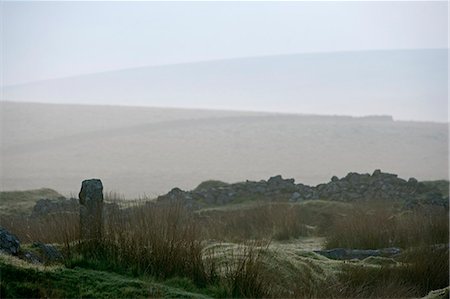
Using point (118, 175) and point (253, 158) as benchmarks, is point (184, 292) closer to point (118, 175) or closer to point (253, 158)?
point (118, 175)

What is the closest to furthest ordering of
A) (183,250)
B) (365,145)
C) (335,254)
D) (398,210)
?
(183,250), (335,254), (398,210), (365,145)

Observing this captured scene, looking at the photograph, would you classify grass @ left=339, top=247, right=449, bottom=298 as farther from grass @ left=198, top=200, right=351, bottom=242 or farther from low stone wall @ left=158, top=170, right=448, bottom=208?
low stone wall @ left=158, top=170, right=448, bottom=208

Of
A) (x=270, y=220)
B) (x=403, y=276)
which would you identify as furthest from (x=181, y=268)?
(x=270, y=220)

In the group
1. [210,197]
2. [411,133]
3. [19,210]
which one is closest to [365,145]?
[411,133]

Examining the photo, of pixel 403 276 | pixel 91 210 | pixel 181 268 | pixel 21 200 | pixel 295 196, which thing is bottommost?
pixel 403 276

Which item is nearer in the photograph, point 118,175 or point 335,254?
point 335,254

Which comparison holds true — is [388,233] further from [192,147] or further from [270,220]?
[192,147]

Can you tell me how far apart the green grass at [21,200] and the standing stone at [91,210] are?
36.7 ft

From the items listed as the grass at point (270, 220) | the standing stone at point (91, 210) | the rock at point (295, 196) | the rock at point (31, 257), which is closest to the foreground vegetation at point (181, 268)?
the standing stone at point (91, 210)

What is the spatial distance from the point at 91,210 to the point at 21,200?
15130 mm

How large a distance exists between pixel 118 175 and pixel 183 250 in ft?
110

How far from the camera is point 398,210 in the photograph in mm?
16547

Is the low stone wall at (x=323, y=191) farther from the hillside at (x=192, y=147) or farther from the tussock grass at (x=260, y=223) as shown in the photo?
the hillside at (x=192, y=147)

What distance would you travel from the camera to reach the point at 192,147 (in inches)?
2080
